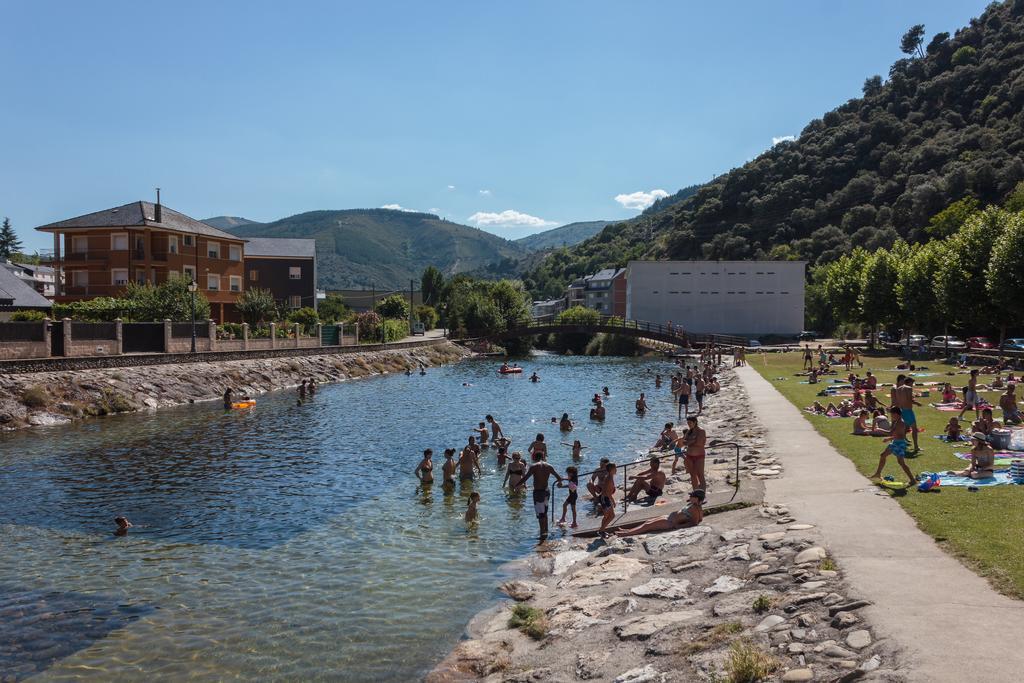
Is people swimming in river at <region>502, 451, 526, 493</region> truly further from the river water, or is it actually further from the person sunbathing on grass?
the person sunbathing on grass

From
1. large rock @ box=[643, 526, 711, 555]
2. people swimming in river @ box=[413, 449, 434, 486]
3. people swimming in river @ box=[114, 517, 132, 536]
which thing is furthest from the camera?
people swimming in river @ box=[413, 449, 434, 486]

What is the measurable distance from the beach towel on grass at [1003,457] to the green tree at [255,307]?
6015 cm

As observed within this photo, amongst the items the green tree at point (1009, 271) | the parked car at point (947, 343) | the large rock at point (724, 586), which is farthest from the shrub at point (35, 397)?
the parked car at point (947, 343)

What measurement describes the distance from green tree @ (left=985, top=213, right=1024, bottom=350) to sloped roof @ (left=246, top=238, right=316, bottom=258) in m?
73.7

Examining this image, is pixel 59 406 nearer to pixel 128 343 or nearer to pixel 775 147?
pixel 128 343

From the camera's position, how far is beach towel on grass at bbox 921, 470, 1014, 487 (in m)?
14.8

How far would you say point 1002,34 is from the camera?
6309 inches

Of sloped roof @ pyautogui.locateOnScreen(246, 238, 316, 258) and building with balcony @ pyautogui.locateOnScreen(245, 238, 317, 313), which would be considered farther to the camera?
sloped roof @ pyautogui.locateOnScreen(246, 238, 316, 258)

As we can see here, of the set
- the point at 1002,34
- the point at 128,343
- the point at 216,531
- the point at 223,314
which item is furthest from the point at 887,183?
the point at 216,531

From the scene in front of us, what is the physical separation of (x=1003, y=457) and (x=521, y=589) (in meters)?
12.2

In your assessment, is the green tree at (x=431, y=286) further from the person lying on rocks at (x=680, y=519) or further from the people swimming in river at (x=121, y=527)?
the person lying on rocks at (x=680, y=519)

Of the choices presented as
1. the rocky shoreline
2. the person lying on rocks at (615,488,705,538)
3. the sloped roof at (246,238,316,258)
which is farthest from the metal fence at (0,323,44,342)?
the sloped roof at (246,238,316,258)

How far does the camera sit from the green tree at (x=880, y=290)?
2530 inches

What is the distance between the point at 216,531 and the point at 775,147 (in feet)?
659
